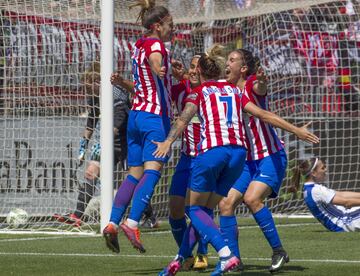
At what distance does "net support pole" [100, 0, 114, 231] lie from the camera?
43.4 feet

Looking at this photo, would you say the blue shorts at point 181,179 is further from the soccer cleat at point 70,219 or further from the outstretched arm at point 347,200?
the soccer cleat at point 70,219

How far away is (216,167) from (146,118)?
1.18 meters

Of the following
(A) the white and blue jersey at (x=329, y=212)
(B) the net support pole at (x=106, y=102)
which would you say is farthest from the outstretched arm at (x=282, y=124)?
(A) the white and blue jersey at (x=329, y=212)

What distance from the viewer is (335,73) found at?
1862cm

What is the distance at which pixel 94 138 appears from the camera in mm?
14664

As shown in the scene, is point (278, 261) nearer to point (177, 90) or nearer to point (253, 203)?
point (253, 203)

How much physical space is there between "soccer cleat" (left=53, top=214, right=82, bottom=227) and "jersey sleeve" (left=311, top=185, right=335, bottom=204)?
282 cm

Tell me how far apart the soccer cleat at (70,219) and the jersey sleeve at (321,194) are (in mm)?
2816

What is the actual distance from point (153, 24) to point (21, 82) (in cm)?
536

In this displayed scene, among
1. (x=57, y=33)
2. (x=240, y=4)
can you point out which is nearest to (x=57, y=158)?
(x=57, y=33)

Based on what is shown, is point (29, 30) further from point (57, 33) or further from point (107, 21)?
point (107, 21)

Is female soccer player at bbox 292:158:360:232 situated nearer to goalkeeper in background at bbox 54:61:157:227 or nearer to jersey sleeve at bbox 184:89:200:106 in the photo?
goalkeeper in background at bbox 54:61:157:227

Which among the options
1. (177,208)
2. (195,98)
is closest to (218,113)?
(195,98)

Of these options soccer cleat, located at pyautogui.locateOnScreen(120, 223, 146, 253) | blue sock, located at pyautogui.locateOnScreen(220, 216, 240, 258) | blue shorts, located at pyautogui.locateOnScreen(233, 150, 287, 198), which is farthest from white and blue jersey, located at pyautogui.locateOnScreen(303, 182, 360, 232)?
soccer cleat, located at pyautogui.locateOnScreen(120, 223, 146, 253)
